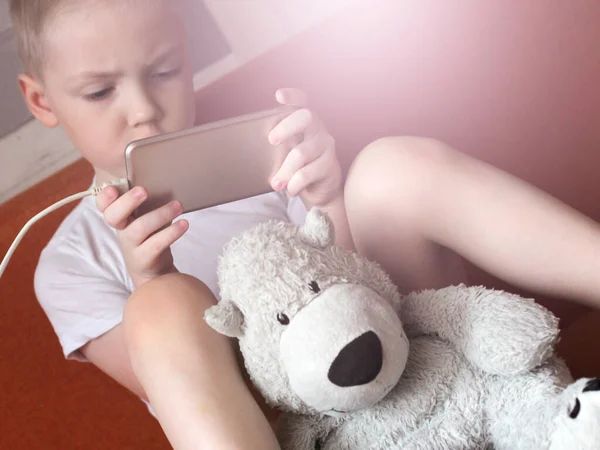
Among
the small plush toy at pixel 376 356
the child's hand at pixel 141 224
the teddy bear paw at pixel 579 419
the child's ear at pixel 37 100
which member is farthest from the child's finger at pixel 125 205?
the teddy bear paw at pixel 579 419

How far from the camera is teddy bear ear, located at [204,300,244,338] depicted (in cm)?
35

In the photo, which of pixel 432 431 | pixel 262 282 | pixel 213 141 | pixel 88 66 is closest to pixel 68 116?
pixel 88 66

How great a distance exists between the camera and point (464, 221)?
1.34 feet

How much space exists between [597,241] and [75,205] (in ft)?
2.01

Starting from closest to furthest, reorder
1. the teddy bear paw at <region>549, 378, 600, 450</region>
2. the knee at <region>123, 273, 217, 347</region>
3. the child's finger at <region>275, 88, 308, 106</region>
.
→ 1. the teddy bear paw at <region>549, 378, 600, 450</region>
2. the knee at <region>123, 273, 217, 347</region>
3. the child's finger at <region>275, 88, 308, 106</region>

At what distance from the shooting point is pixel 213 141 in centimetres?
46

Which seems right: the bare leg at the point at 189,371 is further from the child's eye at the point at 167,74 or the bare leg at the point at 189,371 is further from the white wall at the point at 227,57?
the white wall at the point at 227,57

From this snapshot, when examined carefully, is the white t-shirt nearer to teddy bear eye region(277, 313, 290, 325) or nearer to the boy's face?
the boy's face

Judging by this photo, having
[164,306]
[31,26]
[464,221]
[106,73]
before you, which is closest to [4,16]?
[31,26]

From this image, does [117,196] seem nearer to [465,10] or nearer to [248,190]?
[248,190]

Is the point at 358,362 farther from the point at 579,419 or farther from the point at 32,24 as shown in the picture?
the point at 32,24

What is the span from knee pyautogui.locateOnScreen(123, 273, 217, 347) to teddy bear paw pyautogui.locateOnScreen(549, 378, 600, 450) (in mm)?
214

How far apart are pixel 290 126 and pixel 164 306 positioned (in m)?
0.16

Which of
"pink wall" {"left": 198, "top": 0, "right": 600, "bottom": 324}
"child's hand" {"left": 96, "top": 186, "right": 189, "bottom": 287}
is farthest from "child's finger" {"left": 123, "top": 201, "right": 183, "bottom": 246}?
"pink wall" {"left": 198, "top": 0, "right": 600, "bottom": 324}
